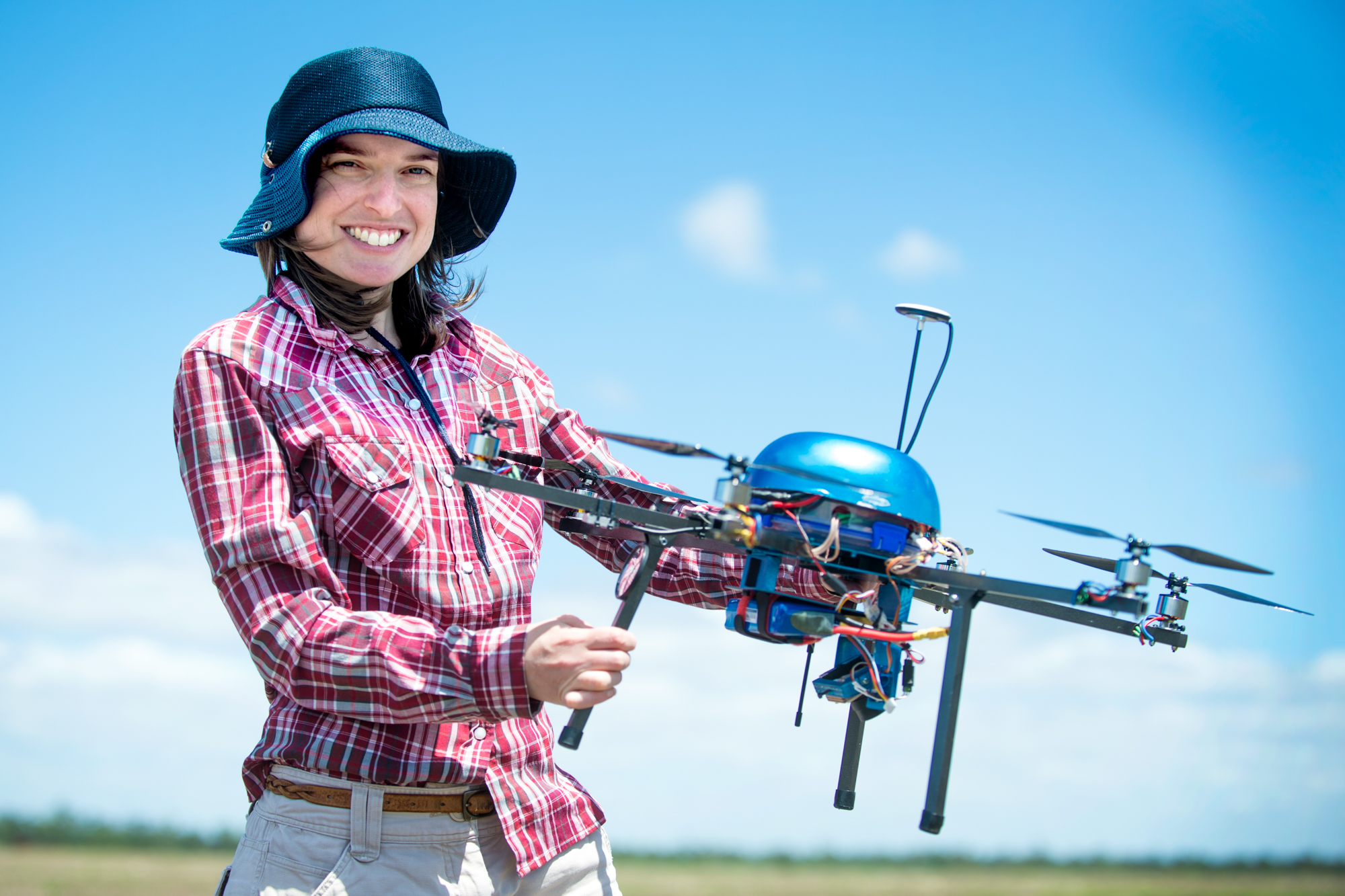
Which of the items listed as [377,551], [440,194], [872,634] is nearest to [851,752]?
[872,634]

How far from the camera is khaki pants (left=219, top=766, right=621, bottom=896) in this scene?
244 cm

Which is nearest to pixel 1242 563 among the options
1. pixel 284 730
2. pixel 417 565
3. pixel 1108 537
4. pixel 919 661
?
pixel 1108 537

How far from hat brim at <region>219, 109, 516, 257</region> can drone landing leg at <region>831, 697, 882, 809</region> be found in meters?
1.59

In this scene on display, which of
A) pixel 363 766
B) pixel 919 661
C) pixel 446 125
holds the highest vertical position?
pixel 446 125

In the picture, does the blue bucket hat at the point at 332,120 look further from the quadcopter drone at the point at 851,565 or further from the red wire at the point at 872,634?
the red wire at the point at 872,634

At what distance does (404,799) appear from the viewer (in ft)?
8.25

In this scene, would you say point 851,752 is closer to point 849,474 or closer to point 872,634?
point 872,634

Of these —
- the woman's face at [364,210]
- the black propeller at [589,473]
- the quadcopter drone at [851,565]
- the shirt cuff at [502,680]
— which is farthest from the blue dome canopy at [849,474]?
the woman's face at [364,210]

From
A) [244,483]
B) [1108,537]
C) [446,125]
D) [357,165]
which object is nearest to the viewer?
[1108,537]

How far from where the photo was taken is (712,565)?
3.00 metres

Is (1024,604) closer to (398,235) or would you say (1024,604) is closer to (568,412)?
(568,412)

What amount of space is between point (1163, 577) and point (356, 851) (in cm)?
178

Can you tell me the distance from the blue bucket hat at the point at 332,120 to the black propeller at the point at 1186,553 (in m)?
1.62

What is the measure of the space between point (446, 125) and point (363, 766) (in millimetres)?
1563
